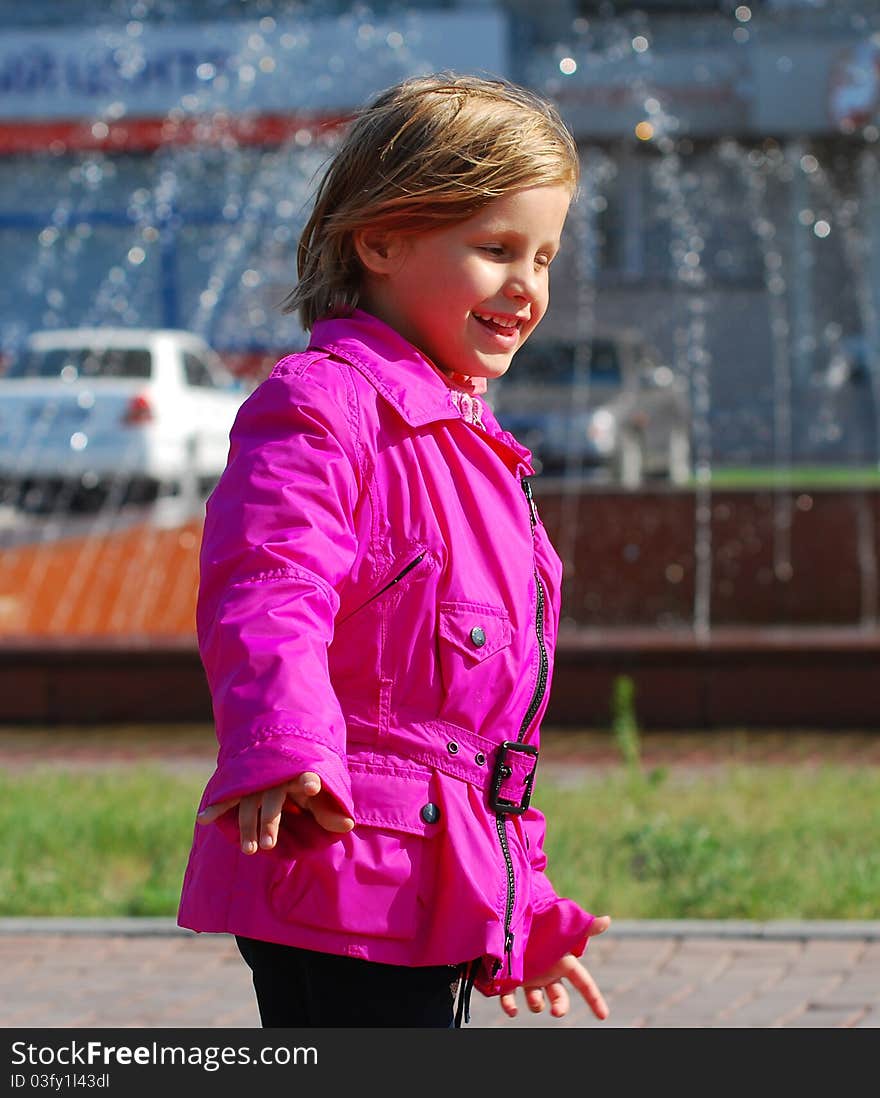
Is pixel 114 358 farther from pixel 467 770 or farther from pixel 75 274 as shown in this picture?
pixel 467 770

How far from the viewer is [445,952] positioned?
2.09 m

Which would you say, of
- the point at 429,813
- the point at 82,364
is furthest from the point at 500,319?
the point at 82,364

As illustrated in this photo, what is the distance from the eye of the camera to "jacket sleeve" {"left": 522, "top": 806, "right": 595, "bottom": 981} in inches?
91.8

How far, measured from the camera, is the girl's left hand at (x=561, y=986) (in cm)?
235

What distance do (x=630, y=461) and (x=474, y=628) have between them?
1503cm

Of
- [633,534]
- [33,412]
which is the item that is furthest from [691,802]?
[33,412]

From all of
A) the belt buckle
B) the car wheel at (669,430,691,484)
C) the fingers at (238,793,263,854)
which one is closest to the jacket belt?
the belt buckle

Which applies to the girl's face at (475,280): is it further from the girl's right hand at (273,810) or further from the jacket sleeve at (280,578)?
the girl's right hand at (273,810)

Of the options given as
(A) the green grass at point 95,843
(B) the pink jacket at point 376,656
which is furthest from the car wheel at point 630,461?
(B) the pink jacket at point 376,656

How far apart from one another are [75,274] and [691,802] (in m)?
25.8

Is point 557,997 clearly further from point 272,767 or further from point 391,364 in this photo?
point 391,364

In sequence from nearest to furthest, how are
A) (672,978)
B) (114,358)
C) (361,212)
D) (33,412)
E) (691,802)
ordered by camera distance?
(361,212), (672,978), (691,802), (33,412), (114,358)

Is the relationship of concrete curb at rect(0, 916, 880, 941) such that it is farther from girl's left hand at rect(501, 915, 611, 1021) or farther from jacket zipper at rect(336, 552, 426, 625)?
jacket zipper at rect(336, 552, 426, 625)

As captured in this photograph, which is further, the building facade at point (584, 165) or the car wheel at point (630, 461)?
the building facade at point (584, 165)
